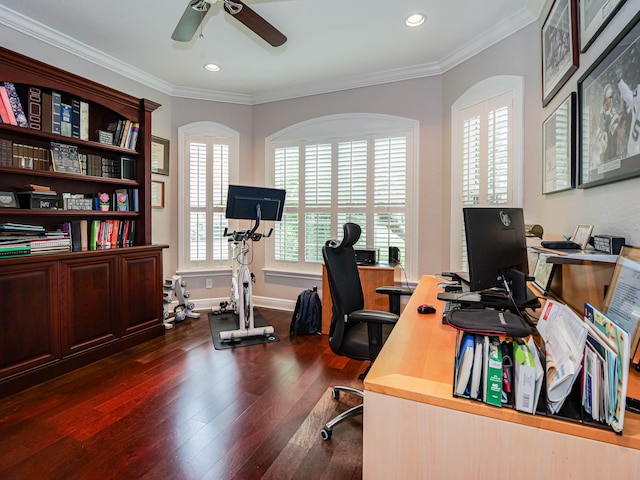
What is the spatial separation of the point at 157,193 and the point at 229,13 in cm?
238

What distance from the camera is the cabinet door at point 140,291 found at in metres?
2.96

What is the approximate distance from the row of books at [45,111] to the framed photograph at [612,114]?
359 cm

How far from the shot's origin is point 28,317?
90.2 inches

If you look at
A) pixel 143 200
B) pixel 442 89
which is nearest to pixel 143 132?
pixel 143 200

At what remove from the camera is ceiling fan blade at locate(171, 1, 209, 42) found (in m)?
1.92

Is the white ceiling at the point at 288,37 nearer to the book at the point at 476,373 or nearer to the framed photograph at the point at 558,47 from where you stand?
the framed photograph at the point at 558,47

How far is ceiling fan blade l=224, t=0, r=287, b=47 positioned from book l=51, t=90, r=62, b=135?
67.4 inches

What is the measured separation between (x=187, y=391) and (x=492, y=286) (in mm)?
2096

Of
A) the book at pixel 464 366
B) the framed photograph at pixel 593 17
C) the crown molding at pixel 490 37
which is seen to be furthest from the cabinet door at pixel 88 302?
the crown molding at pixel 490 37

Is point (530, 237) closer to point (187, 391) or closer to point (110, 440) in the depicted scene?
point (187, 391)

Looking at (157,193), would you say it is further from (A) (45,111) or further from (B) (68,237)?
(A) (45,111)

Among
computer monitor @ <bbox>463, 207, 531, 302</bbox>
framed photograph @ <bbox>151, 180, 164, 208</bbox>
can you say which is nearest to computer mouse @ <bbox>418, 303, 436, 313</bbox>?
computer monitor @ <bbox>463, 207, 531, 302</bbox>

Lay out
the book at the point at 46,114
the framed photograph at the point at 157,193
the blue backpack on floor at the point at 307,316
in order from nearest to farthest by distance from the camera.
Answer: the book at the point at 46,114
the blue backpack on floor at the point at 307,316
the framed photograph at the point at 157,193

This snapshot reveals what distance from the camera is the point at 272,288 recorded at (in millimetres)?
4309
